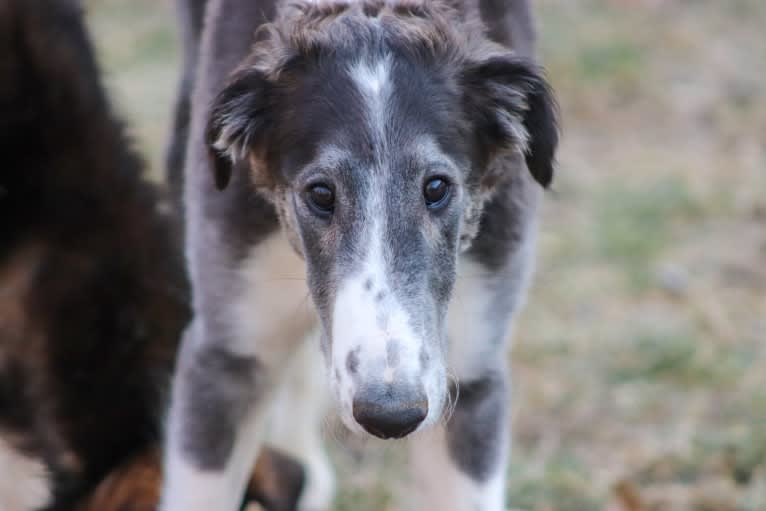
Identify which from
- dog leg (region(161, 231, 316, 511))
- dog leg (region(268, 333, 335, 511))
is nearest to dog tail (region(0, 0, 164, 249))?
dog leg (region(268, 333, 335, 511))

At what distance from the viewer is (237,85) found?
2.84 metres

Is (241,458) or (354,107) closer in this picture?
(354,107)

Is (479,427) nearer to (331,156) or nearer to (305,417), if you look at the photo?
(331,156)

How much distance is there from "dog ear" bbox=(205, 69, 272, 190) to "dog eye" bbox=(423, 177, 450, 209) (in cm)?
39

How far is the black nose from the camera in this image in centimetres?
248

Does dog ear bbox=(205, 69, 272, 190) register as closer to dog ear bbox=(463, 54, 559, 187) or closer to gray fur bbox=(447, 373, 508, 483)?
dog ear bbox=(463, 54, 559, 187)

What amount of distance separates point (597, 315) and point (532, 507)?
52.6 inches

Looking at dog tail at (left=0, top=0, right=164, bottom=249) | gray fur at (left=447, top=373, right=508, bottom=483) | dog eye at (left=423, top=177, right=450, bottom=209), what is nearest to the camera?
dog eye at (left=423, top=177, right=450, bottom=209)

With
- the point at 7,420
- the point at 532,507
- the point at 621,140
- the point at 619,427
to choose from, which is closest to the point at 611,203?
the point at 621,140

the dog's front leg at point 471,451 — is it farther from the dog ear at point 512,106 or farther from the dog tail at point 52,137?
the dog tail at point 52,137

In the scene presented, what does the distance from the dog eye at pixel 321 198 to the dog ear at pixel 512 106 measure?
0.36 meters

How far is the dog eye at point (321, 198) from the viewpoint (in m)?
2.71

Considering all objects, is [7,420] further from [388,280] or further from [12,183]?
[388,280]

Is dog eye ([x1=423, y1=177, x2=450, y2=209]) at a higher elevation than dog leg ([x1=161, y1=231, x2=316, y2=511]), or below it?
higher
